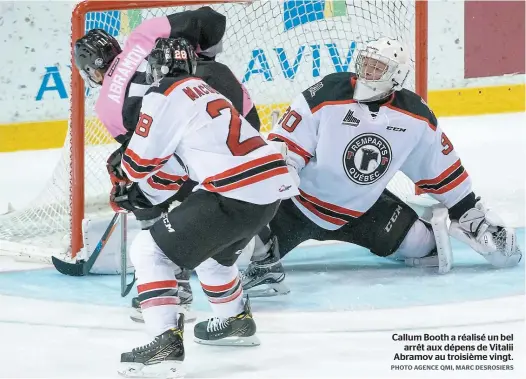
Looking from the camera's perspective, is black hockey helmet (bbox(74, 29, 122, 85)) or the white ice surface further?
black hockey helmet (bbox(74, 29, 122, 85))

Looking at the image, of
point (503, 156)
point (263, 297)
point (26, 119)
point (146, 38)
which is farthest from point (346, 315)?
point (26, 119)

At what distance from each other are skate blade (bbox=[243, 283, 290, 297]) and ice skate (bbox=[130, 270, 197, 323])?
8.0 inches

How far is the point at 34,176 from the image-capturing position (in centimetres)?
529

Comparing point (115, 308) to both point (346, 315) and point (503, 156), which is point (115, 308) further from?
point (503, 156)

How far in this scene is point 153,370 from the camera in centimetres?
312

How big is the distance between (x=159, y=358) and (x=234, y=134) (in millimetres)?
607

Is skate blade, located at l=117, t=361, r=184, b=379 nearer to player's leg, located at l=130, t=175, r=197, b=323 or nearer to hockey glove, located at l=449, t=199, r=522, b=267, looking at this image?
player's leg, located at l=130, t=175, r=197, b=323

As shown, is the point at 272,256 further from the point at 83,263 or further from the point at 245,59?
the point at 245,59

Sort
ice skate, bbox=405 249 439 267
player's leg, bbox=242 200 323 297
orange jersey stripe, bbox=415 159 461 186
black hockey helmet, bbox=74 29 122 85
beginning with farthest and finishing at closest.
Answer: ice skate, bbox=405 249 439 267
orange jersey stripe, bbox=415 159 461 186
player's leg, bbox=242 200 323 297
black hockey helmet, bbox=74 29 122 85

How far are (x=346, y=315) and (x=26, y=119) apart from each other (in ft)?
8.26

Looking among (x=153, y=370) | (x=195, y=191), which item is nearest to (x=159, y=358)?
(x=153, y=370)

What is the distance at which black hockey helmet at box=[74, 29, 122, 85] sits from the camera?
347cm

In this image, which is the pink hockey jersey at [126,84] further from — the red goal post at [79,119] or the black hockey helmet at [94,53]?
the red goal post at [79,119]

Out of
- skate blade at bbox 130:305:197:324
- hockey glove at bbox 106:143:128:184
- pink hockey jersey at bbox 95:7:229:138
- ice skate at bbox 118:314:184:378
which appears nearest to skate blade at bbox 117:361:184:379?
ice skate at bbox 118:314:184:378
